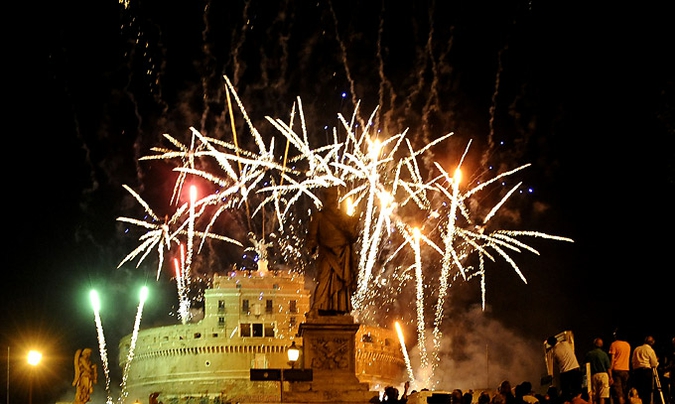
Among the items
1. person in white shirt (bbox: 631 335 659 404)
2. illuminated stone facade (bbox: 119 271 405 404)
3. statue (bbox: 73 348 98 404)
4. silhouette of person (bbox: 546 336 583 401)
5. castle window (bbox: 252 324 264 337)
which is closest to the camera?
silhouette of person (bbox: 546 336 583 401)

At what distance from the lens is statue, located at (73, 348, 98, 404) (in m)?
26.9

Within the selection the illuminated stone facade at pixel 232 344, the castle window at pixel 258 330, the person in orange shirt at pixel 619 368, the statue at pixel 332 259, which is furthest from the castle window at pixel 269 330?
the statue at pixel 332 259

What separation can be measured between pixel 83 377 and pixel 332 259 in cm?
1359

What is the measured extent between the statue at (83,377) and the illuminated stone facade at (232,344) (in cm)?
4309

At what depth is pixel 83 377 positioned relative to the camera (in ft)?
89.4

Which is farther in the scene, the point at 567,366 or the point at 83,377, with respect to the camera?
the point at 83,377

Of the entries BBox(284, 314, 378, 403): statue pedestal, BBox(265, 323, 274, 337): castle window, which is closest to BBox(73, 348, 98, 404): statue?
BBox(284, 314, 378, 403): statue pedestal

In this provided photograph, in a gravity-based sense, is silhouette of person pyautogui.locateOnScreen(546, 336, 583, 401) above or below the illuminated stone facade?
below

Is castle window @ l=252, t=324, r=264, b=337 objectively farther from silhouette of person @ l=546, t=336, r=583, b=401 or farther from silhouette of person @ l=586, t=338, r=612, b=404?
silhouette of person @ l=586, t=338, r=612, b=404

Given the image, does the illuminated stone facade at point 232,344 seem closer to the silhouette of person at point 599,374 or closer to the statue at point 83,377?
the statue at point 83,377

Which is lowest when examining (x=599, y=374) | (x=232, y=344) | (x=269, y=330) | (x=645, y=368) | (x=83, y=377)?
(x=599, y=374)

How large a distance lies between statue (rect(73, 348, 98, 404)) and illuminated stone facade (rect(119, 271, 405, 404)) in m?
43.1

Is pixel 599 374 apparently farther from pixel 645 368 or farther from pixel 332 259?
pixel 332 259

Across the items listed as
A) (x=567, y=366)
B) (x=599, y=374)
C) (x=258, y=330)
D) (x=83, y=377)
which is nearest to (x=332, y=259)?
(x=567, y=366)
